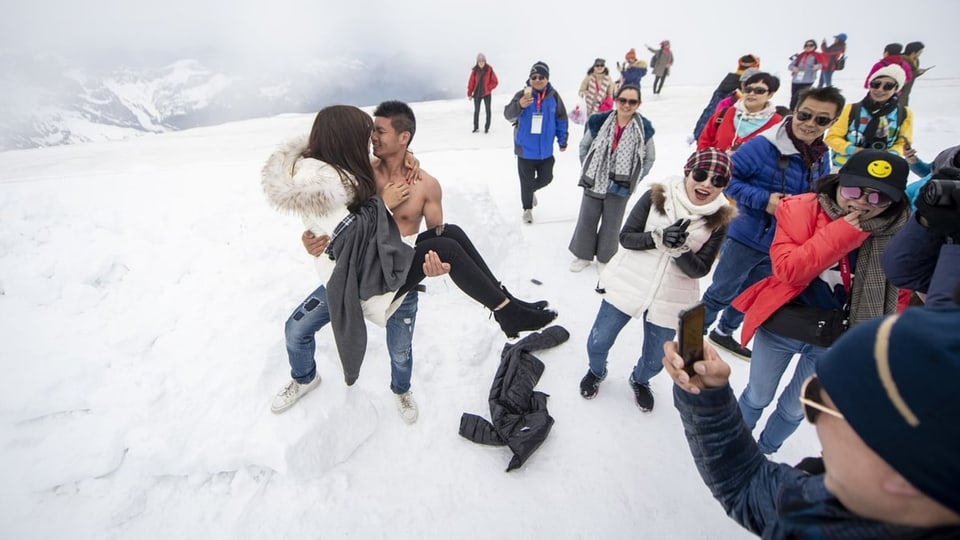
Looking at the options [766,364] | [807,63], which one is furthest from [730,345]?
[807,63]

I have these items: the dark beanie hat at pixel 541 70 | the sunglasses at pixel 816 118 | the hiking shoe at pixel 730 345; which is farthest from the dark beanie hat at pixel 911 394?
the dark beanie hat at pixel 541 70

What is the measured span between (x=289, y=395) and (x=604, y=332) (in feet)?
7.51

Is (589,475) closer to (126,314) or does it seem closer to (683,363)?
(683,363)

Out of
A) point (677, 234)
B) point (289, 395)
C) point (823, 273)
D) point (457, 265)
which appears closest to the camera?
point (823, 273)

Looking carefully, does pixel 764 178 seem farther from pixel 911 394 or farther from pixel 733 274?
pixel 911 394

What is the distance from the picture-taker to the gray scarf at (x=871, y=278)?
5.96ft

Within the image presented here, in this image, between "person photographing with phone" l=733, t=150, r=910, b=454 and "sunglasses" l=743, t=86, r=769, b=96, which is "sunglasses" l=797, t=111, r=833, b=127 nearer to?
"person photographing with phone" l=733, t=150, r=910, b=454

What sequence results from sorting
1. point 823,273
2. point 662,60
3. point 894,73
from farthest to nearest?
point 662,60
point 894,73
point 823,273

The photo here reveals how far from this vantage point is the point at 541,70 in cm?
504

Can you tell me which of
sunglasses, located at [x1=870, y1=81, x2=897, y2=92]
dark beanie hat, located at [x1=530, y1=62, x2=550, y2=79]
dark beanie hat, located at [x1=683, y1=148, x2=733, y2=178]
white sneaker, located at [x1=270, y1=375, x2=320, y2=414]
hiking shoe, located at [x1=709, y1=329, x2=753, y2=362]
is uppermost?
dark beanie hat, located at [x1=530, y1=62, x2=550, y2=79]

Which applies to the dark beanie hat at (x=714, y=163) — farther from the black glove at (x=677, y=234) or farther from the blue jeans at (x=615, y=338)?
the blue jeans at (x=615, y=338)

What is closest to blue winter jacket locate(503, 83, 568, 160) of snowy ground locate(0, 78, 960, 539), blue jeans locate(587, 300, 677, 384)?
snowy ground locate(0, 78, 960, 539)

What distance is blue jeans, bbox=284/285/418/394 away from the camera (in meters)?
2.46

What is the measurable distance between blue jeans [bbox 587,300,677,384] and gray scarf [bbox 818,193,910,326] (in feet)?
3.13
